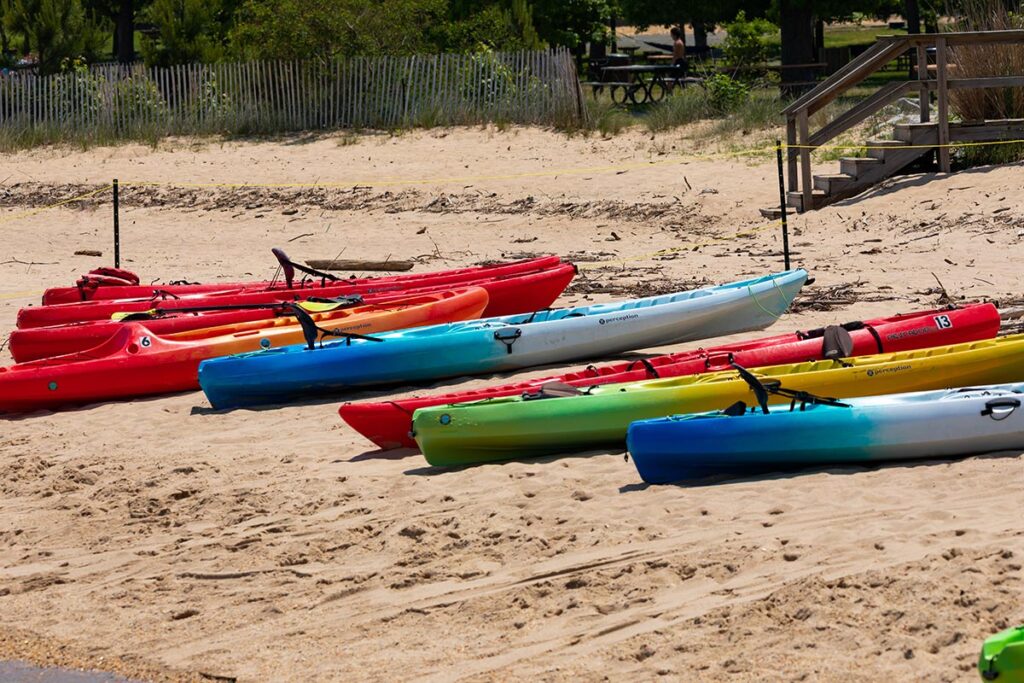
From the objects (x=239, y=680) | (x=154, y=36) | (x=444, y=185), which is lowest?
(x=239, y=680)

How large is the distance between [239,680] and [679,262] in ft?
29.2

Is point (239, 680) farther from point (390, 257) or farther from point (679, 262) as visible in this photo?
point (390, 257)

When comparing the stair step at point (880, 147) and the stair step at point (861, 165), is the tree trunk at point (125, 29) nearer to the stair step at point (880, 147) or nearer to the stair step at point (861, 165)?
the stair step at point (880, 147)

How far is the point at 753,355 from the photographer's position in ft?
29.1

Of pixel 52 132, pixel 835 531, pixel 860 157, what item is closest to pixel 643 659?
pixel 835 531

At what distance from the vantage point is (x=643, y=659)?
5379 mm

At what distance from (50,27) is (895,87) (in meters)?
20.0

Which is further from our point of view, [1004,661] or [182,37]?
[182,37]

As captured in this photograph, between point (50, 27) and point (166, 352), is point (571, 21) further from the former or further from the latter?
point (166, 352)

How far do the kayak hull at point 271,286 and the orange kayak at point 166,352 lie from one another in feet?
2.95

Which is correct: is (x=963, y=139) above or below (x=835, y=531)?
above

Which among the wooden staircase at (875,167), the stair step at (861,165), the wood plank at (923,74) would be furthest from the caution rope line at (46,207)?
the wood plank at (923,74)

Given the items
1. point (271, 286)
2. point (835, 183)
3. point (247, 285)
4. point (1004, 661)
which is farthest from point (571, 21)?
point (1004, 661)

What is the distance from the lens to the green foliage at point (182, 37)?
27141mm
